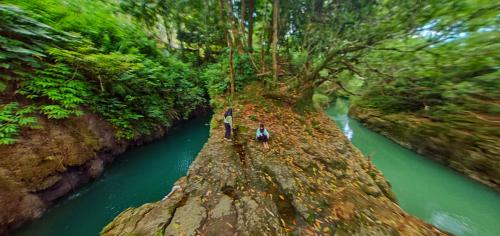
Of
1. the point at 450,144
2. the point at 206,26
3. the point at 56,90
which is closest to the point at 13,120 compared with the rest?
the point at 56,90

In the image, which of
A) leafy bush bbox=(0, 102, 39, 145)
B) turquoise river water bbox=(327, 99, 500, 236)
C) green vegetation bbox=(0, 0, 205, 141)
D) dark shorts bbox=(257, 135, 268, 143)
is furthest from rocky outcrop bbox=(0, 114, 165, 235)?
turquoise river water bbox=(327, 99, 500, 236)

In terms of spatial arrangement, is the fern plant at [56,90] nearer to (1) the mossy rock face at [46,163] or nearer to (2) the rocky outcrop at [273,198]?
(1) the mossy rock face at [46,163]

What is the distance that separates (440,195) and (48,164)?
14.6 m

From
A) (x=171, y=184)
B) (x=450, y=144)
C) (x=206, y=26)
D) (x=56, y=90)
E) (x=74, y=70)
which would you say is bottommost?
(x=171, y=184)

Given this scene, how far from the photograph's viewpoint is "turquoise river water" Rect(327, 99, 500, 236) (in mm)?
6938

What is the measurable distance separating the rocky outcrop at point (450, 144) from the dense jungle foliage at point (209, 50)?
0.91 meters

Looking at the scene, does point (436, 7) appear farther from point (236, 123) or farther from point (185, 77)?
point (185, 77)

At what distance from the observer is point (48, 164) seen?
207 inches

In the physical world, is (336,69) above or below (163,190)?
above

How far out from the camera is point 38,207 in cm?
500

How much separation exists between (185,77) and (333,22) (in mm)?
9039

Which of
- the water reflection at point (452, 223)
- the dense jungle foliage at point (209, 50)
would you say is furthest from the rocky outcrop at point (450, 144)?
the water reflection at point (452, 223)

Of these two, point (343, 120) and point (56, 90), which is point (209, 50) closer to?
point (56, 90)

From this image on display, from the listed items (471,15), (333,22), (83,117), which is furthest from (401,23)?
(83,117)
